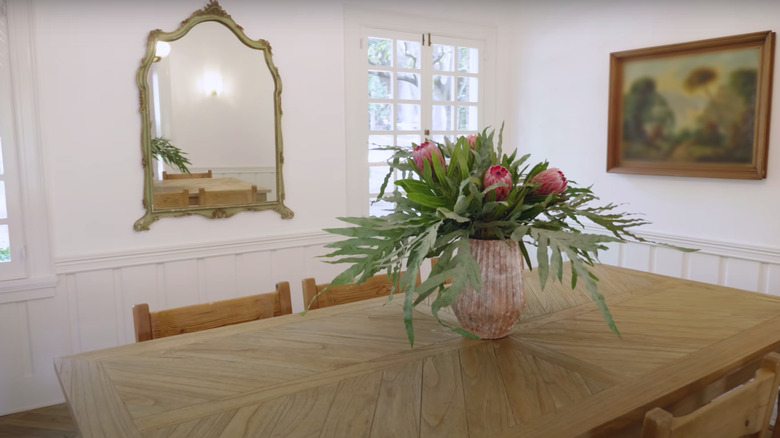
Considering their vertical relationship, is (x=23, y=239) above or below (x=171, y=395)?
above

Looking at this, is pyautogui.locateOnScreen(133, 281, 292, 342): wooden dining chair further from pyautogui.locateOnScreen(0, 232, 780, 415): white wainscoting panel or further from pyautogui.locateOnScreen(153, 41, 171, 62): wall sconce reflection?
pyautogui.locateOnScreen(153, 41, 171, 62): wall sconce reflection

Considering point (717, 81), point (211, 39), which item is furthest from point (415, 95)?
point (717, 81)

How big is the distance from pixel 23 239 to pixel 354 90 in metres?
1.94

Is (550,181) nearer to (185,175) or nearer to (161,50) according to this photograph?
(185,175)

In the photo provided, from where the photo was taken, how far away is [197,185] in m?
2.99

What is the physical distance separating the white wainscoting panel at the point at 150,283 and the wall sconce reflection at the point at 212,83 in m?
0.83

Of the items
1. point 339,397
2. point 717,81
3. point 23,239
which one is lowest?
point 339,397

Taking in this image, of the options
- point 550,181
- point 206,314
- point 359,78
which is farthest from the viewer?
point 359,78

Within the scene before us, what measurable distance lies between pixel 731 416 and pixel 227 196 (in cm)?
261

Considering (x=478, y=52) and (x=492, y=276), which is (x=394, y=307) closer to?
(x=492, y=276)

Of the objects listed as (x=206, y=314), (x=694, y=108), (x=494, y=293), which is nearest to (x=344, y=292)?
(x=206, y=314)

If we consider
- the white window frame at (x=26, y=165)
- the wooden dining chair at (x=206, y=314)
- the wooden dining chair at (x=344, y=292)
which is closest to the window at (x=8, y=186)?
the white window frame at (x=26, y=165)

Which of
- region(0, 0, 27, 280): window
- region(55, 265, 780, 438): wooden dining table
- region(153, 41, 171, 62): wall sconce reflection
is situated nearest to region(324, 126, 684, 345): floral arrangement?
region(55, 265, 780, 438): wooden dining table

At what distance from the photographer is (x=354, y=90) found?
350cm
